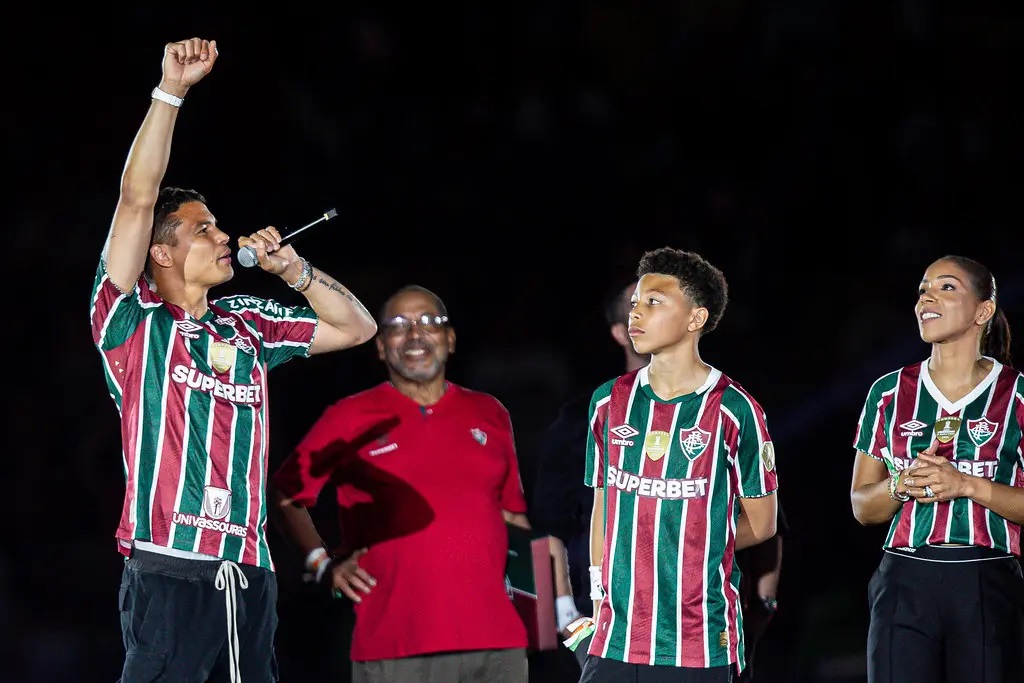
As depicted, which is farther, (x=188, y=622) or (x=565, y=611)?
(x=565, y=611)

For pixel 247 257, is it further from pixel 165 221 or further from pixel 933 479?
pixel 933 479

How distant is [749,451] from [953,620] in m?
0.76

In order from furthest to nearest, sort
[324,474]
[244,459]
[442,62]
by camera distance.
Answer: [442,62]
[324,474]
[244,459]

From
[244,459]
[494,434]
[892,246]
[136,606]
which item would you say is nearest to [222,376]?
[244,459]

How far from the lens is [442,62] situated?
6398 millimetres

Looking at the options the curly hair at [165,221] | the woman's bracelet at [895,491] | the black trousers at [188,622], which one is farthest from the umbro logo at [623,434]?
the curly hair at [165,221]

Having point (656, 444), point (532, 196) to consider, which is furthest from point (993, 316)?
point (532, 196)

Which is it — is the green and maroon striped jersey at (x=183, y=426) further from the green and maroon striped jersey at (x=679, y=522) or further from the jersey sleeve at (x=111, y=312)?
the green and maroon striped jersey at (x=679, y=522)

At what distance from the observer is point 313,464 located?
137 inches

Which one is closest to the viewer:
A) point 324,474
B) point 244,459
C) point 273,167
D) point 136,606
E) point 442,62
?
point 136,606

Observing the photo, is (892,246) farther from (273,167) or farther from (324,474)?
(324,474)

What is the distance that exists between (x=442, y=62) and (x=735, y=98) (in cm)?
168

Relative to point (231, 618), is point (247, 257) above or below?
above

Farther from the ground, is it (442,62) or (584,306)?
(442,62)
